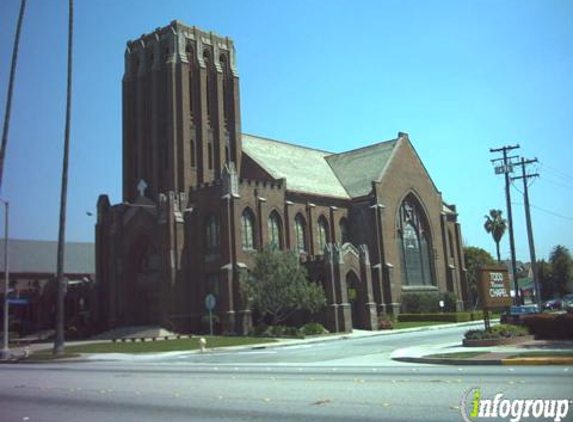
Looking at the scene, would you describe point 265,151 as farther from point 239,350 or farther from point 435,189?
point 239,350

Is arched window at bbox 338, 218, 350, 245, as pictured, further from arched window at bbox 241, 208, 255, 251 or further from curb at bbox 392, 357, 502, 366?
curb at bbox 392, 357, 502, 366

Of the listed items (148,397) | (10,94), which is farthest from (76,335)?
(148,397)

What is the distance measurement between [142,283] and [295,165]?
1974 cm

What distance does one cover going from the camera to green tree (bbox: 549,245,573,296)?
306 ft

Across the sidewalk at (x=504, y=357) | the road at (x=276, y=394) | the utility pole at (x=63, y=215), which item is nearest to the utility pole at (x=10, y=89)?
the utility pole at (x=63, y=215)

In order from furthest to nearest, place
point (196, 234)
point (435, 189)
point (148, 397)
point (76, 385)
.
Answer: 1. point (435, 189)
2. point (196, 234)
3. point (76, 385)
4. point (148, 397)

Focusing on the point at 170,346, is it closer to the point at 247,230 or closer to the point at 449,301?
the point at 247,230

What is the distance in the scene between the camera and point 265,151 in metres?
62.0

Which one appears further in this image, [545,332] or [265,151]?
[265,151]

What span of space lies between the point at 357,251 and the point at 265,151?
665 inches

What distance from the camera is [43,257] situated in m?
82.5

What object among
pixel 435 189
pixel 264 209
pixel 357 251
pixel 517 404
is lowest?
pixel 517 404

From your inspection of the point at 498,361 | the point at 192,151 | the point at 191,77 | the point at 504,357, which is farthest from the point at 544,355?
the point at 191,77

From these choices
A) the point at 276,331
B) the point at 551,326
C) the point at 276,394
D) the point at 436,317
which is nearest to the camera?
the point at 276,394
